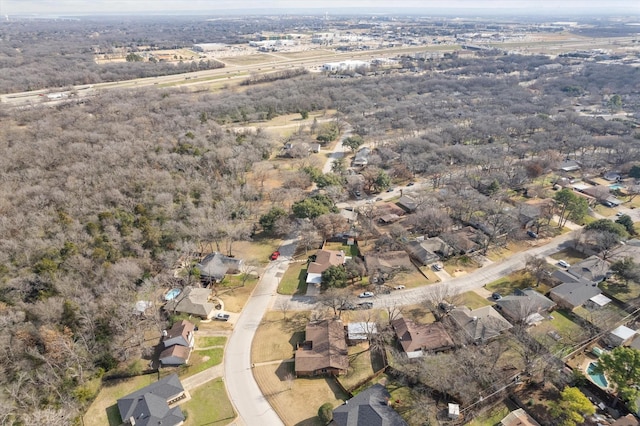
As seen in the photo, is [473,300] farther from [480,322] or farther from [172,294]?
[172,294]

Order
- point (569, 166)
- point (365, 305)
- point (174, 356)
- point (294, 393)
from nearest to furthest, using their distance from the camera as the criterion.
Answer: point (294, 393) → point (174, 356) → point (365, 305) → point (569, 166)

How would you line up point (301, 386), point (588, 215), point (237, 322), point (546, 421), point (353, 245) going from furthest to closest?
point (588, 215)
point (353, 245)
point (237, 322)
point (301, 386)
point (546, 421)

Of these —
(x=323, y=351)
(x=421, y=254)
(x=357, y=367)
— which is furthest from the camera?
(x=421, y=254)

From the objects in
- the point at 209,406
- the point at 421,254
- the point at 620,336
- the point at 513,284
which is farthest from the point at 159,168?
the point at 620,336

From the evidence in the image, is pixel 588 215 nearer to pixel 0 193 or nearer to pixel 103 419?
pixel 103 419

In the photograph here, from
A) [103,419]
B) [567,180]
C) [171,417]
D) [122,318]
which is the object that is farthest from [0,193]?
[567,180]

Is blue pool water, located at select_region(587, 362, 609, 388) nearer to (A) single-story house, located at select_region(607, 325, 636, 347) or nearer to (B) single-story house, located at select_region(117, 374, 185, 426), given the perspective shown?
(A) single-story house, located at select_region(607, 325, 636, 347)
